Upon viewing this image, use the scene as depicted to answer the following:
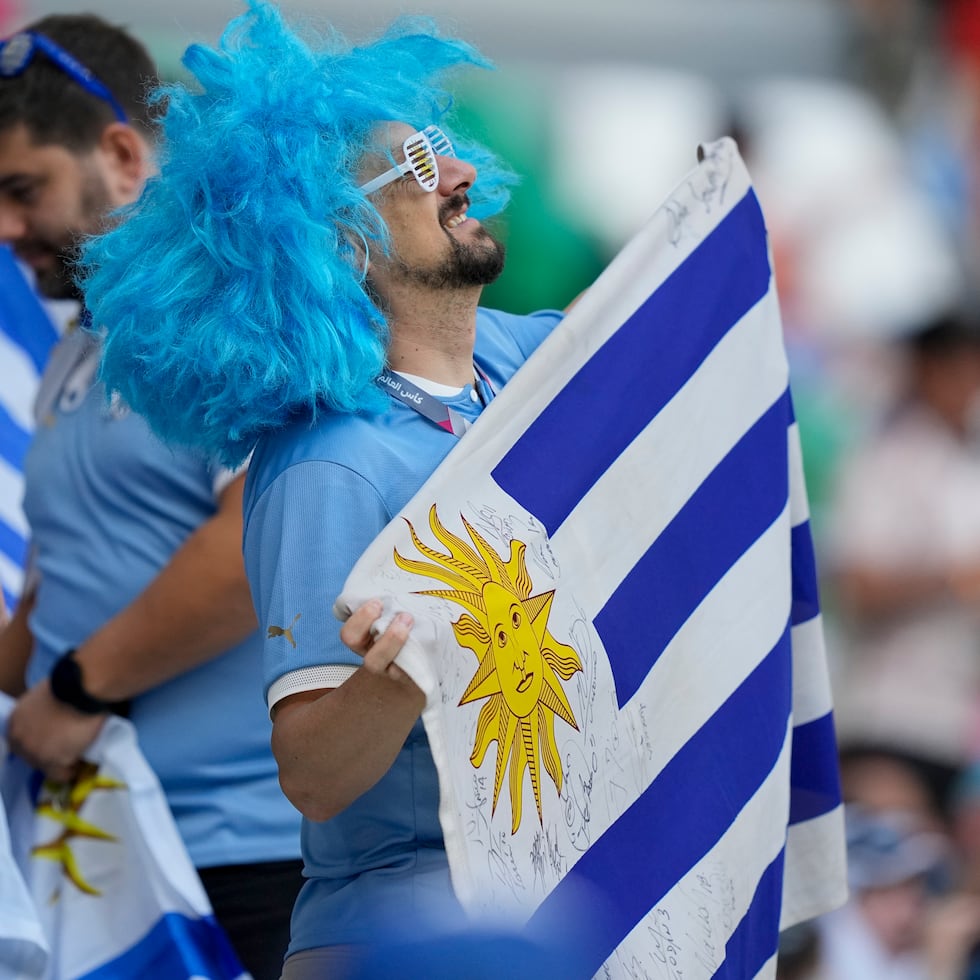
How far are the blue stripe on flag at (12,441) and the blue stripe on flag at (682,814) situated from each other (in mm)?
1550

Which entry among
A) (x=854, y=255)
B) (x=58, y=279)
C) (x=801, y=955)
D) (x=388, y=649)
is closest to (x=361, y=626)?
(x=388, y=649)

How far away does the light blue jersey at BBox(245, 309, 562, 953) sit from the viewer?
68.3 inches

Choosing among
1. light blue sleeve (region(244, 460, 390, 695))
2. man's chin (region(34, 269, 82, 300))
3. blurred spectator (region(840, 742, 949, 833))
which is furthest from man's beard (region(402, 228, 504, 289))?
blurred spectator (region(840, 742, 949, 833))

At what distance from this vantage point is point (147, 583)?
2426 millimetres

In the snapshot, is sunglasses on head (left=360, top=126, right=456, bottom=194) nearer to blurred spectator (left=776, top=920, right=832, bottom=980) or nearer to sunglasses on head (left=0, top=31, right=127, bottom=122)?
sunglasses on head (left=0, top=31, right=127, bottom=122)

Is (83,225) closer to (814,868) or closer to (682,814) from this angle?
(682,814)

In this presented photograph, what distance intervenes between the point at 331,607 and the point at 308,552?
0.24 ft

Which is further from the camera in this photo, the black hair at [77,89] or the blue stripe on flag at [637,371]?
the black hair at [77,89]

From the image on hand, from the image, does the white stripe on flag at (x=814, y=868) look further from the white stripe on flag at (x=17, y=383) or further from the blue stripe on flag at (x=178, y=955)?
the white stripe on flag at (x=17, y=383)

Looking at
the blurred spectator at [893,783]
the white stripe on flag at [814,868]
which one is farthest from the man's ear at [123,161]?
the blurred spectator at [893,783]

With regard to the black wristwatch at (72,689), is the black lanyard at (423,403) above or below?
above

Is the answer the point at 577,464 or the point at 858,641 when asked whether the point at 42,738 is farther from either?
the point at 858,641

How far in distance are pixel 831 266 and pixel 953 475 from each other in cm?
117

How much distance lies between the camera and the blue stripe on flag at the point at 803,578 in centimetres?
244
